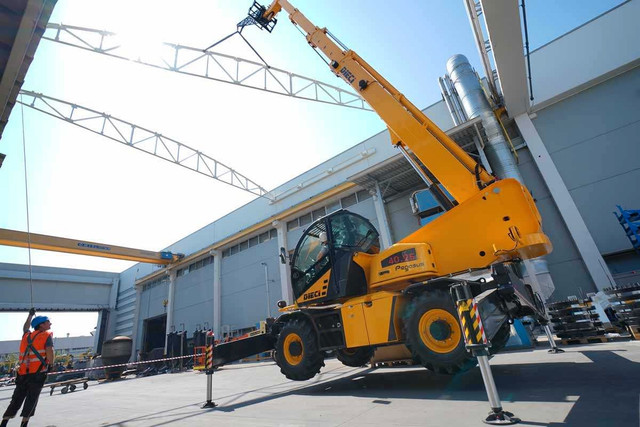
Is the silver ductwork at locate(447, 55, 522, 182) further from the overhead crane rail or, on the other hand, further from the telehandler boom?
the overhead crane rail

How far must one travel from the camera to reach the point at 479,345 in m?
2.82

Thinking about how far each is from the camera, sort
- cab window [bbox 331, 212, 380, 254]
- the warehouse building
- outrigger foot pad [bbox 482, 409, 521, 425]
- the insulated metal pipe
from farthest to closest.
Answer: the insulated metal pipe
the warehouse building
cab window [bbox 331, 212, 380, 254]
outrigger foot pad [bbox 482, 409, 521, 425]

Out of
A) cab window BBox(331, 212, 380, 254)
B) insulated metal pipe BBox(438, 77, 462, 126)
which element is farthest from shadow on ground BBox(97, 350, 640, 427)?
insulated metal pipe BBox(438, 77, 462, 126)

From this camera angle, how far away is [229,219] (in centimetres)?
2405

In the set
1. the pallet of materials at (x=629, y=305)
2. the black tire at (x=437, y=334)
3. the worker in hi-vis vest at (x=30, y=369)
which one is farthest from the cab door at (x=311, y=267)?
the pallet of materials at (x=629, y=305)

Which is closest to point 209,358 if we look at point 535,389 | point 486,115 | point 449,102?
point 535,389

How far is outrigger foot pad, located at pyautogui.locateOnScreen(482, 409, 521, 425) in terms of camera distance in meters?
2.51

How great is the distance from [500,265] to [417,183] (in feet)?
35.4

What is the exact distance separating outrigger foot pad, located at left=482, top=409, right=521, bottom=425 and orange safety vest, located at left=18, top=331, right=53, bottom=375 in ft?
19.0

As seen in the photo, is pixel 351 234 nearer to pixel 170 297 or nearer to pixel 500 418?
pixel 500 418

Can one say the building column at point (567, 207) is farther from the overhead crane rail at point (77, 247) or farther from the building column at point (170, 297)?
the building column at point (170, 297)

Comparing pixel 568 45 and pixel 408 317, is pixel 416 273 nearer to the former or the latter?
pixel 408 317

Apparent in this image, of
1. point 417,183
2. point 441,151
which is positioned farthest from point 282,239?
point 441,151

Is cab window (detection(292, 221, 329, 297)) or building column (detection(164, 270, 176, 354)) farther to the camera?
building column (detection(164, 270, 176, 354))
